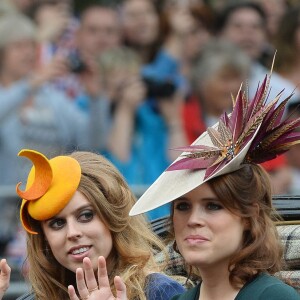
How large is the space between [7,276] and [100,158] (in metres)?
0.60

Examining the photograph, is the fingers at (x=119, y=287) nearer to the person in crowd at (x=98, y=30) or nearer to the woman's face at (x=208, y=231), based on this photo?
the woman's face at (x=208, y=231)

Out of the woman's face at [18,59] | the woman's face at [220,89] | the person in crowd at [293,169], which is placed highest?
the woman's face at [18,59]

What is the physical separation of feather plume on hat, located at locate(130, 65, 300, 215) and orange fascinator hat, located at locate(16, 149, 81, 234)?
2.28ft

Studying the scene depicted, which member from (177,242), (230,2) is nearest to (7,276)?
(177,242)

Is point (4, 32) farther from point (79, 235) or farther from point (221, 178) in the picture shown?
point (221, 178)

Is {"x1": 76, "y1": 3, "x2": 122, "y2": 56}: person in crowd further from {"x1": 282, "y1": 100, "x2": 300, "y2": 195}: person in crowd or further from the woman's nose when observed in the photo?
the woman's nose

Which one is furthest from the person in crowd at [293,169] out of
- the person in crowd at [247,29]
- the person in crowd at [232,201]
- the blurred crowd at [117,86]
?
the person in crowd at [232,201]

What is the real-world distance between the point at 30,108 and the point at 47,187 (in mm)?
3593

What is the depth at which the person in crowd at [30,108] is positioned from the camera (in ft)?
24.7

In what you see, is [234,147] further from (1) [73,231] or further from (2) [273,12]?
(2) [273,12]

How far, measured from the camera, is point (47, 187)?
410cm

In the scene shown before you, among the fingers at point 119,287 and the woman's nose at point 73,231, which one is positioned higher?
the woman's nose at point 73,231

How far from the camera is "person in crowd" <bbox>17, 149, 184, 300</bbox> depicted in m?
4.10

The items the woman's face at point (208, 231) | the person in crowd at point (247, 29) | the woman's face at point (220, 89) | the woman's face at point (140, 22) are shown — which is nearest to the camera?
the woman's face at point (208, 231)
